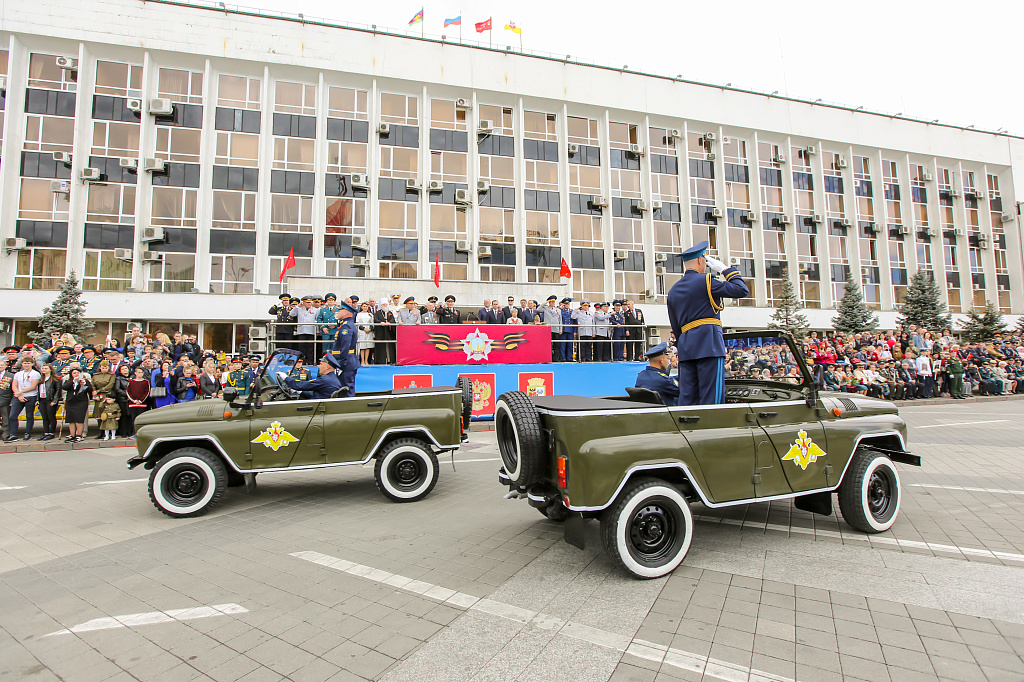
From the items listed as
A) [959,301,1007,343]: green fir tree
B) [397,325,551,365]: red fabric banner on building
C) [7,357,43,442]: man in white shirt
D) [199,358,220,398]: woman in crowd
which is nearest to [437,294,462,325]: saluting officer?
[397,325,551,365]: red fabric banner on building

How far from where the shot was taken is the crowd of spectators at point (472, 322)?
39.5 ft

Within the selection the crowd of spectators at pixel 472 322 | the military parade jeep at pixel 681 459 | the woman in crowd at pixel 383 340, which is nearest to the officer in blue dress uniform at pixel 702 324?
the military parade jeep at pixel 681 459

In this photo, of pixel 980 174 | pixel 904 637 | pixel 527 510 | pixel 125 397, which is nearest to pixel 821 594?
pixel 904 637

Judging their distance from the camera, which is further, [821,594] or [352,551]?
[352,551]

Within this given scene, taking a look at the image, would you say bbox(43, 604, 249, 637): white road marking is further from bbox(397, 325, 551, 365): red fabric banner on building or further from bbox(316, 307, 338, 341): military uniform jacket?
bbox(397, 325, 551, 365): red fabric banner on building

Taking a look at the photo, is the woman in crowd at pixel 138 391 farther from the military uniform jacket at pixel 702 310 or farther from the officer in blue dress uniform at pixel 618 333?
the military uniform jacket at pixel 702 310

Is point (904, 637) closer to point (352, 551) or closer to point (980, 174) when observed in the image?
point (352, 551)

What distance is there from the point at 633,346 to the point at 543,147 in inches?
909

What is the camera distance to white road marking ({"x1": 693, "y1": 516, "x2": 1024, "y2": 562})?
439cm

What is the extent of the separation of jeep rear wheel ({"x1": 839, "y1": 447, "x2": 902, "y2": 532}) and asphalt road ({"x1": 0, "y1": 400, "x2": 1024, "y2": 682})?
192 mm

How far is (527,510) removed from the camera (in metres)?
5.96

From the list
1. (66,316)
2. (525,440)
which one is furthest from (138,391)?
(66,316)

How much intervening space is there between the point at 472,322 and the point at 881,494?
11168 mm

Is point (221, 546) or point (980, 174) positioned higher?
point (980, 174)
